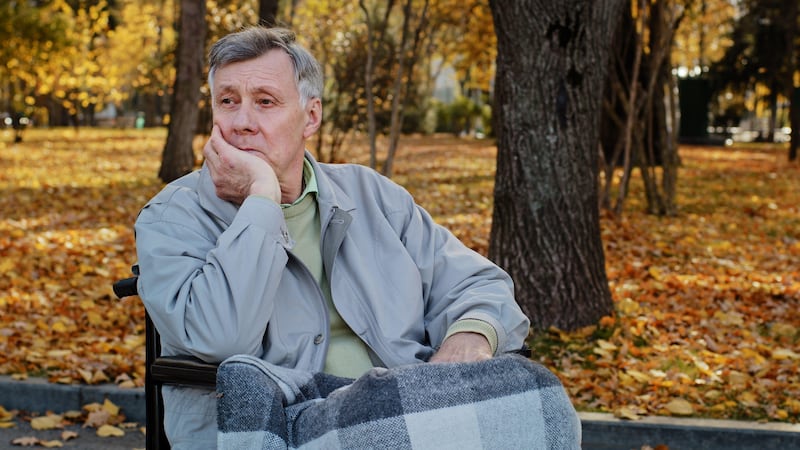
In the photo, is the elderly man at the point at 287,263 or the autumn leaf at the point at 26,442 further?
the autumn leaf at the point at 26,442

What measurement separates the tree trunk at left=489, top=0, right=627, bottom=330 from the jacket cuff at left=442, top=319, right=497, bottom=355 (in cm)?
339

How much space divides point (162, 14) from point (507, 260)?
45.4 meters

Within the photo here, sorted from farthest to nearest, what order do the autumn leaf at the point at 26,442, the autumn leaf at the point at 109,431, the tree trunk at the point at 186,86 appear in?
1. the tree trunk at the point at 186,86
2. the autumn leaf at the point at 109,431
3. the autumn leaf at the point at 26,442

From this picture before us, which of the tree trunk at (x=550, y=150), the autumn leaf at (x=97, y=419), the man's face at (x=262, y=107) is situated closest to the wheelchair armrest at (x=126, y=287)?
the man's face at (x=262, y=107)

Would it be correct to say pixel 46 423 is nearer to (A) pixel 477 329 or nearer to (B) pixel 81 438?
(B) pixel 81 438

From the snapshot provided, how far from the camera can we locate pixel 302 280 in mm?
3002

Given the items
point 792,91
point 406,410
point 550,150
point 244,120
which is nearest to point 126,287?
point 244,120

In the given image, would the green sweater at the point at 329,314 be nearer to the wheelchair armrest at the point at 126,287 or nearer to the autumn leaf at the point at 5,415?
the wheelchair armrest at the point at 126,287

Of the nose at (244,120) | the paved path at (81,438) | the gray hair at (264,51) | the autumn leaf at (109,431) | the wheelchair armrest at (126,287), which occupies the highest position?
the gray hair at (264,51)

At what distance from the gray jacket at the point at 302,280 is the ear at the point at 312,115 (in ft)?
0.39

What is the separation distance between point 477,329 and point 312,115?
2.62 feet

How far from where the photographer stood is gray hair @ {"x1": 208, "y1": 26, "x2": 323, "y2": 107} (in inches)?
119

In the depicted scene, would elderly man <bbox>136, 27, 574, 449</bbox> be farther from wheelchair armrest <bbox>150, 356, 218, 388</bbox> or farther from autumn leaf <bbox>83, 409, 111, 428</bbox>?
autumn leaf <bbox>83, 409, 111, 428</bbox>

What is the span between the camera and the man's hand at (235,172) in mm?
2932
